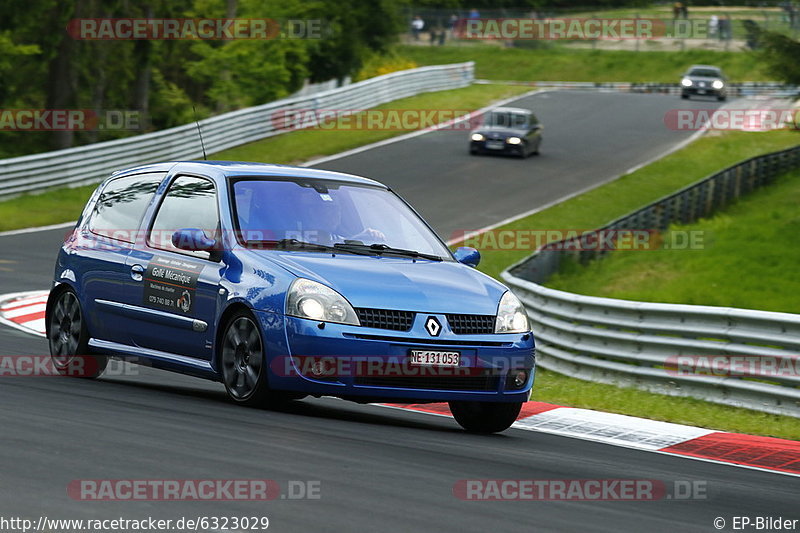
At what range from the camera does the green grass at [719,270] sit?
73.1 feet

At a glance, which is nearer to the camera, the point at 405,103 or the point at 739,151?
the point at 739,151

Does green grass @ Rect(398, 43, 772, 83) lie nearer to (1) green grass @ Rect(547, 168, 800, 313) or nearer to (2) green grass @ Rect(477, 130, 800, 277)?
(2) green grass @ Rect(477, 130, 800, 277)

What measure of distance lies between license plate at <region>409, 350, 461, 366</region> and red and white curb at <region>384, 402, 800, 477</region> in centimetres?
126

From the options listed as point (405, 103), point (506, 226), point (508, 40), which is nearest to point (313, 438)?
point (506, 226)

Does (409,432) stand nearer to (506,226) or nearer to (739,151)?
(506,226)

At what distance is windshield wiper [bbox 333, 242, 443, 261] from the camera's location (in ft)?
31.4

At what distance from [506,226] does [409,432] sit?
21.1 metres

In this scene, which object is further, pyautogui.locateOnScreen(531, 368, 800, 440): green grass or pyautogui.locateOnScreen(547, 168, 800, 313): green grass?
pyautogui.locateOnScreen(547, 168, 800, 313): green grass

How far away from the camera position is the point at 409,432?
8.83 meters

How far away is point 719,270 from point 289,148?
15.5 meters
